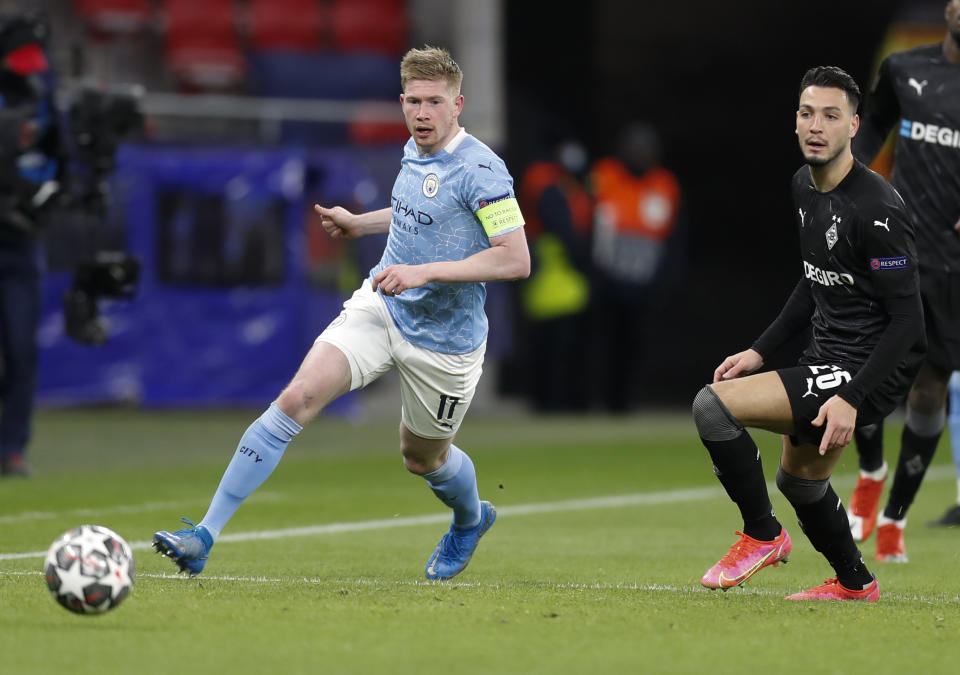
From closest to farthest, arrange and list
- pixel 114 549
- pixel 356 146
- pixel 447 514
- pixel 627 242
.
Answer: pixel 114 549
pixel 447 514
pixel 356 146
pixel 627 242

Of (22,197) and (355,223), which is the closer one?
(355,223)

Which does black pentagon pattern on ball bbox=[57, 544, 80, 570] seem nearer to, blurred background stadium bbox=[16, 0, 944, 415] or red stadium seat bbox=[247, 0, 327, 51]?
blurred background stadium bbox=[16, 0, 944, 415]

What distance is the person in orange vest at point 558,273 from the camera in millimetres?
17281

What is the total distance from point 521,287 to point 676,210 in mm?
1923

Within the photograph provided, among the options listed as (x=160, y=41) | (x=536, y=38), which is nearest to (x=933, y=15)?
(x=536, y=38)

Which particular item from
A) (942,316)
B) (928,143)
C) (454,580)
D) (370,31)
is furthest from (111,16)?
(454,580)

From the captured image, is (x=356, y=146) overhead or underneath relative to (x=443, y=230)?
underneath

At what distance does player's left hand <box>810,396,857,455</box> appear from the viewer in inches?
243

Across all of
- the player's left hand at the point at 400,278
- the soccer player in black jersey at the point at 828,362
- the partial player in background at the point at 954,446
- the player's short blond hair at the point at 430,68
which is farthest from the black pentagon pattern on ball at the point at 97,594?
the partial player in background at the point at 954,446

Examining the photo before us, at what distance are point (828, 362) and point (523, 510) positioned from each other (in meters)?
4.05

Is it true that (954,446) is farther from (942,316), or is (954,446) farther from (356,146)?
(356,146)

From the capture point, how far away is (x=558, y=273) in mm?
17453

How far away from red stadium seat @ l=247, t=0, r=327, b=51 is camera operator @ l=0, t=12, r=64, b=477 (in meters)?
10.0

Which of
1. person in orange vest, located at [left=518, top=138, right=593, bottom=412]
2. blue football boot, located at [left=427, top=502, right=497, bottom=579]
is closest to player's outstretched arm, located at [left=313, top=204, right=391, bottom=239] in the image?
blue football boot, located at [left=427, top=502, right=497, bottom=579]
